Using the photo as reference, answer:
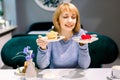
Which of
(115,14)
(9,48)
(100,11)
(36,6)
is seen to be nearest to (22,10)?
(36,6)

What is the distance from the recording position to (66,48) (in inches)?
60.1

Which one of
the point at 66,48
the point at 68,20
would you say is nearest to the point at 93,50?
the point at 66,48

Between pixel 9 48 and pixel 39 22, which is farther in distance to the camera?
pixel 39 22

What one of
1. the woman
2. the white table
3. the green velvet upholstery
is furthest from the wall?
the white table

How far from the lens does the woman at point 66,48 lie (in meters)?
1.45

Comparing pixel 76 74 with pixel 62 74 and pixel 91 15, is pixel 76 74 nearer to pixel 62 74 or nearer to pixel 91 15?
pixel 62 74

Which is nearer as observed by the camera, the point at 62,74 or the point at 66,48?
the point at 62,74

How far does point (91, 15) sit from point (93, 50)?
2.85 meters

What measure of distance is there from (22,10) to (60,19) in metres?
3.34

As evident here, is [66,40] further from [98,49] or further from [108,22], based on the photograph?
[108,22]

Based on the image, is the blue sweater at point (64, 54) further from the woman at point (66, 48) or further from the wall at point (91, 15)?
the wall at point (91, 15)

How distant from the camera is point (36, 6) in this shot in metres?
4.66

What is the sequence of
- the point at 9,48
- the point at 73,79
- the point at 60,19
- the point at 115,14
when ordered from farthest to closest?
the point at 115,14 < the point at 9,48 < the point at 60,19 < the point at 73,79

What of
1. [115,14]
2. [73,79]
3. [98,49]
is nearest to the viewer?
[73,79]
